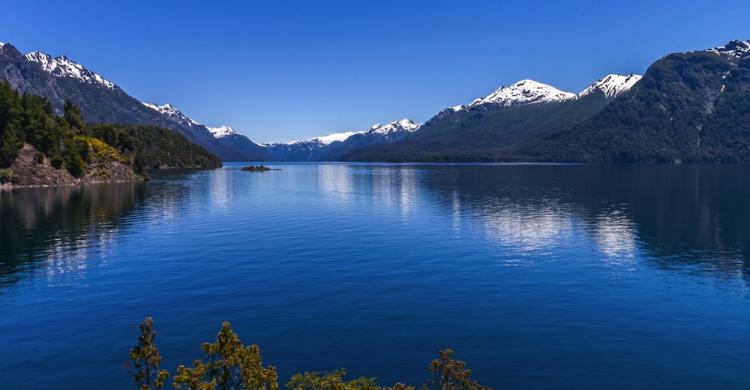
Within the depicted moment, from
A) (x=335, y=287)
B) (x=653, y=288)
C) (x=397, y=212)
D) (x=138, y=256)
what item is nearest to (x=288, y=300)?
(x=335, y=287)

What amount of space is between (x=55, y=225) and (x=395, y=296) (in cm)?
7262

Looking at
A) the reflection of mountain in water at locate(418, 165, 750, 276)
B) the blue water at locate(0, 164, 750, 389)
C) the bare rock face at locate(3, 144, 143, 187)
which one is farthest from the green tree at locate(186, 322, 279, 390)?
the bare rock face at locate(3, 144, 143, 187)

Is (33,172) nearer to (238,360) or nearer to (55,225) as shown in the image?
(55,225)

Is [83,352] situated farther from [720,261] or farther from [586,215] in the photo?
[586,215]

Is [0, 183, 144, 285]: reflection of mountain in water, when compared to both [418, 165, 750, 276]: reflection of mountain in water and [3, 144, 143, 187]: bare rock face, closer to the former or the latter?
[3, 144, 143, 187]: bare rock face

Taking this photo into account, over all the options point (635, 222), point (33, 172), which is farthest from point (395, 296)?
point (33, 172)

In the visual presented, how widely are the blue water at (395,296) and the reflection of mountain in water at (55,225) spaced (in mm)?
634

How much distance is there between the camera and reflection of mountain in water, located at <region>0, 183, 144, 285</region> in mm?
63691

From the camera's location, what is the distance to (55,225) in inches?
3588

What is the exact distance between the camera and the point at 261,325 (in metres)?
40.0

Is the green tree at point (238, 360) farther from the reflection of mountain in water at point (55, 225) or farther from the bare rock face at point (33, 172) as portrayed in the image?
the bare rock face at point (33, 172)

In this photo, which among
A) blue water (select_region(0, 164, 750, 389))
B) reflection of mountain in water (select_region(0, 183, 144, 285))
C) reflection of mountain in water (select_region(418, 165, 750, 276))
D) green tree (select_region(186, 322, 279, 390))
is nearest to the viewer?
green tree (select_region(186, 322, 279, 390))

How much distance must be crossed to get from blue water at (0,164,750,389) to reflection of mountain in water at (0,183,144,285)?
634mm

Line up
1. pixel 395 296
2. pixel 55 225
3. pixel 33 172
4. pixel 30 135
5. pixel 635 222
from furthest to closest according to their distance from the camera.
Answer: pixel 30 135
pixel 33 172
pixel 635 222
pixel 55 225
pixel 395 296
